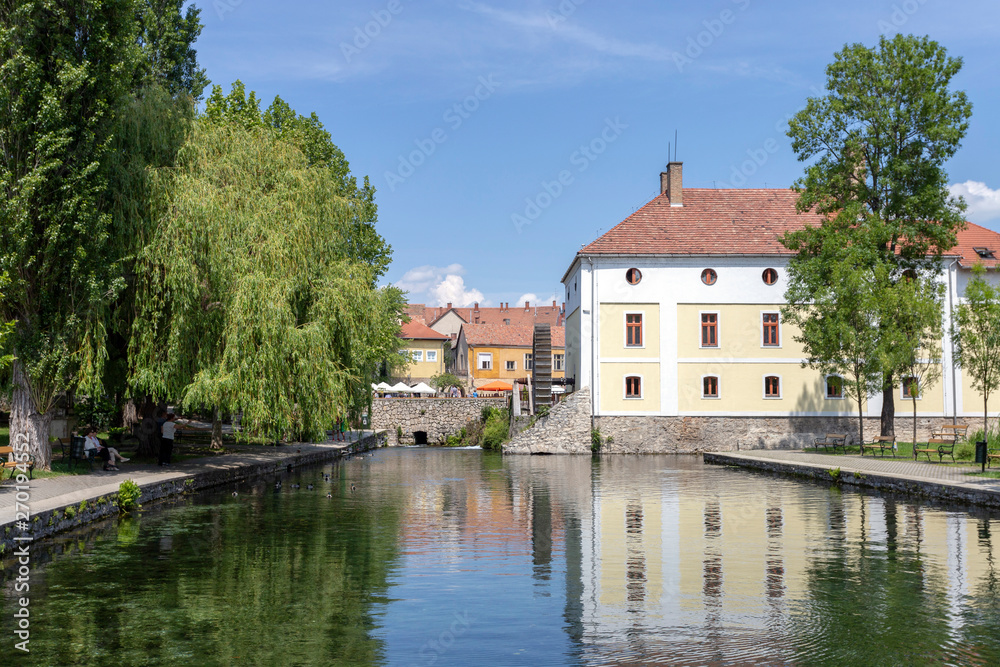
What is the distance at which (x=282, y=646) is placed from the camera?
8422 millimetres

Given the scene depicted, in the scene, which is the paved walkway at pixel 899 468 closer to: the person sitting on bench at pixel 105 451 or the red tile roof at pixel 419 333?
the person sitting on bench at pixel 105 451

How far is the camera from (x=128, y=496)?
17.7 metres

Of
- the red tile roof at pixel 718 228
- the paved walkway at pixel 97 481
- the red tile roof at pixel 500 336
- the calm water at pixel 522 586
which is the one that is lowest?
the calm water at pixel 522 586

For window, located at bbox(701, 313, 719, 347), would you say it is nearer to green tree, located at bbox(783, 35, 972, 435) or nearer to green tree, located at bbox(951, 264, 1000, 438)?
green tree, located at bbox(783, 35, 972, 435)

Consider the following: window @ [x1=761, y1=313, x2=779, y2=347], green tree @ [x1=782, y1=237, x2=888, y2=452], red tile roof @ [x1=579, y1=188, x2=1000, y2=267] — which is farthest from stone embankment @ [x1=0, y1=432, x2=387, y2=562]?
window @ [x1=761, y1=313, x2=779, y2=347]

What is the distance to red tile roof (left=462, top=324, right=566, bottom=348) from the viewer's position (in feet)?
279

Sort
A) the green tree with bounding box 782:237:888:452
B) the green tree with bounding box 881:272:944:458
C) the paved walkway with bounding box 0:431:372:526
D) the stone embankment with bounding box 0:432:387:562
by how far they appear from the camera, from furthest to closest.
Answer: the green tree with bounding box 782:237:888:452
the green tree with bounding box 881:272:944:458
the paved walkway with bounding box 0:431:372:526
the stone embankment with bounding box 0:432:387:562

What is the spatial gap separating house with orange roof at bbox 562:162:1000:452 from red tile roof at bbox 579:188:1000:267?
0.42 ft

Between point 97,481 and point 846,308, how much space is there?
25200 mm

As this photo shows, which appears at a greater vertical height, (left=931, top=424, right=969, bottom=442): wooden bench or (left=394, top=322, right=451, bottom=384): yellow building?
(left=394, top=322, right=451, bottom=384): yellow building

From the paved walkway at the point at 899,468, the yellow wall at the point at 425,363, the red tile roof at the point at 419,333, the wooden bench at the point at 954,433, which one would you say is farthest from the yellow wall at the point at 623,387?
the yellow wall at the point at 425,363

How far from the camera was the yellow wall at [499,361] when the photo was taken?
8475cm

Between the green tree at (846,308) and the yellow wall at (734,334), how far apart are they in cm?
640

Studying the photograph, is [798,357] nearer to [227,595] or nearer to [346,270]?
[346,270]
